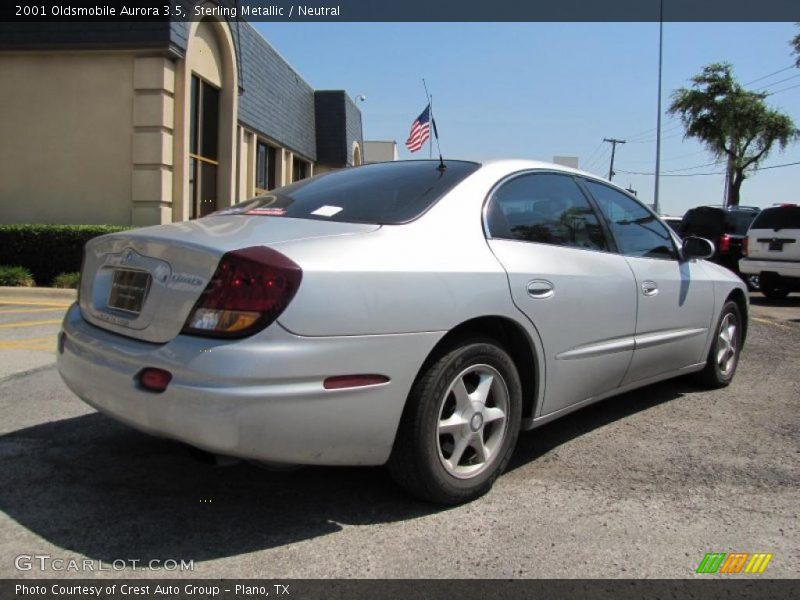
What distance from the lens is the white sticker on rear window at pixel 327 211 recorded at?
3.06 meters

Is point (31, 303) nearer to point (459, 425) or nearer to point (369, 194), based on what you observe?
point (369, 194)

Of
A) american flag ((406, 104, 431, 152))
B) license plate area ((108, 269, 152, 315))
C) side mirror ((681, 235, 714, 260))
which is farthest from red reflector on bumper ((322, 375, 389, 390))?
american flag ((406, 104, 431, 152))

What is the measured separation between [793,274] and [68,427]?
37.4ft

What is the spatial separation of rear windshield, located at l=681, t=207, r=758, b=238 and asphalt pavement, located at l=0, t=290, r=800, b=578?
11144mm

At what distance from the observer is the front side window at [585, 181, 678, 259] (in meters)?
4.07

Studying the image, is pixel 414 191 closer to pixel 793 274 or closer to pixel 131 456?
pixel 131 456

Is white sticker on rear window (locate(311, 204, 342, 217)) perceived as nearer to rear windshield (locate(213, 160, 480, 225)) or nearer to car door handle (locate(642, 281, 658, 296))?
rear windshield (locate(213, 160, 480, 225))

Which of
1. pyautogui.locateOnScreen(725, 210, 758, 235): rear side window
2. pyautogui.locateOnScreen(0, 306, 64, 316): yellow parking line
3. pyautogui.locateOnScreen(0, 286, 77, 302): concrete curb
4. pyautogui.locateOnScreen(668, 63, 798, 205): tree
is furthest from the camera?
pyautogui.locateOnScreen(668, 63, 798, 205): tree

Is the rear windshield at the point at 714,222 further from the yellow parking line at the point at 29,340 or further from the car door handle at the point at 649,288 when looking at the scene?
the yellow parking line at the point at 29,340

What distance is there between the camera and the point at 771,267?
11500 millimetres

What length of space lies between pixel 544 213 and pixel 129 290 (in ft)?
6.96

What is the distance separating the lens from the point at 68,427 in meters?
3.88

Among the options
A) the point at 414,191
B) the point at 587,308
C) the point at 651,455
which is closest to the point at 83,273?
the point at 414,191
